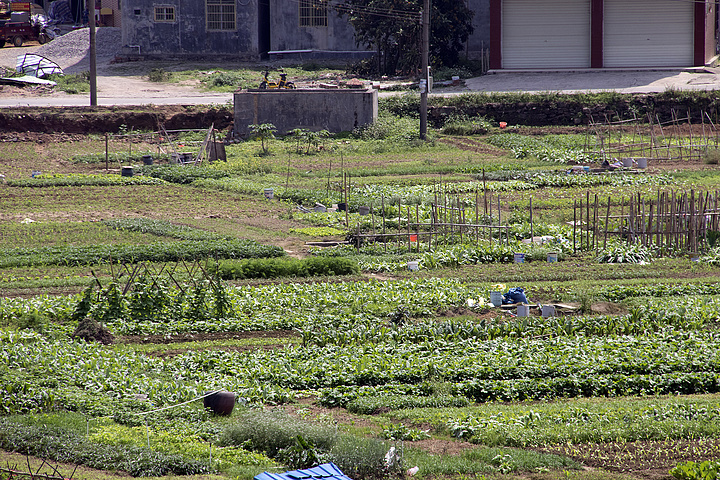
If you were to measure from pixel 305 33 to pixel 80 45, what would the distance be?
594 inches

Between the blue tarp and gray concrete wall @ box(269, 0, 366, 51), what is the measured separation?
47.4 metres

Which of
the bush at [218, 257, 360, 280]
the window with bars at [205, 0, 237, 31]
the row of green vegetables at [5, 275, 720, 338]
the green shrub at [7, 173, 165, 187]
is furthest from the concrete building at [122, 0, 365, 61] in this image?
the row of green vegetables at [5, 275, 720, 338]

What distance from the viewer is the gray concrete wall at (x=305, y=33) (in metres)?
54.0

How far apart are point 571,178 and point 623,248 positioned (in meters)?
9.35

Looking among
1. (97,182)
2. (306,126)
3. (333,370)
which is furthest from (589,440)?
(306,126)

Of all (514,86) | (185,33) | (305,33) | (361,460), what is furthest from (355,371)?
(185,33)

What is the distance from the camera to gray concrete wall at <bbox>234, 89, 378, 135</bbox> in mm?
39688

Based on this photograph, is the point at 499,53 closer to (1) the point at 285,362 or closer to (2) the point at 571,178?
(2) the point at 571,178

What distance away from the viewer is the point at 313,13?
53.8 m

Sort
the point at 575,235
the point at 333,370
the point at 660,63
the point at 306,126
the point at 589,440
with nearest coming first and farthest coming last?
the point at 589,440 → the point at 333,370 → the point at 575,235 → the point at 306,126 → the point at 660,63

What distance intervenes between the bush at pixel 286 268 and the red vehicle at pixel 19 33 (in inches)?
1767

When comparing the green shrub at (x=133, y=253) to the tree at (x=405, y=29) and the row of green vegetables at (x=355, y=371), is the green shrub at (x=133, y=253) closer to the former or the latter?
the row of green vegetables at (x=355, y=371)

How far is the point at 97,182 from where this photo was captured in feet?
100.0

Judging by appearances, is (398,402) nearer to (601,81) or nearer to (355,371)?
(355,371)
